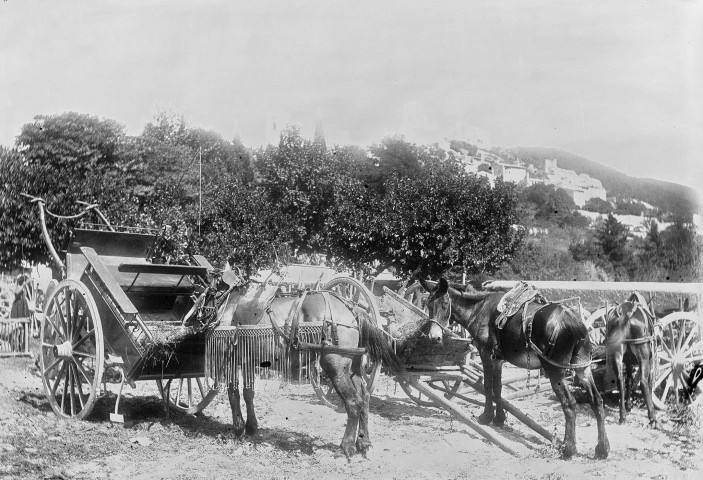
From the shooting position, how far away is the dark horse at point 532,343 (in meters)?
7.16

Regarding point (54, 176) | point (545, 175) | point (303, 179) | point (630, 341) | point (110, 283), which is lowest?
point (630, 341)

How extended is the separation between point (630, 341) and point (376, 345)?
411cm

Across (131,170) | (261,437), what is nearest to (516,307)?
(261,437)

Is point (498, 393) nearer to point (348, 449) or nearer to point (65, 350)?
point (348, 449)

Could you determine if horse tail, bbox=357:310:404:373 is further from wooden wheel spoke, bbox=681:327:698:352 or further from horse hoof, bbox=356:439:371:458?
wooden wheel spoke, bbox=681:327:698:352

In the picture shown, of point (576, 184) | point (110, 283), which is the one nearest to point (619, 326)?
point (110, 283)

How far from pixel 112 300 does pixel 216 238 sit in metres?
10.8

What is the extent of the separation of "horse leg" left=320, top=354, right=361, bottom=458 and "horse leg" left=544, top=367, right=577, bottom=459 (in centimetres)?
217

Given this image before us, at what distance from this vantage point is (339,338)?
6.85 meters

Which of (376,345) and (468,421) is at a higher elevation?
(376,345)

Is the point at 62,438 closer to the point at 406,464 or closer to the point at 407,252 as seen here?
the point at 406,464

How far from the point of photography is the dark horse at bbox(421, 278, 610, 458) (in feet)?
23.5

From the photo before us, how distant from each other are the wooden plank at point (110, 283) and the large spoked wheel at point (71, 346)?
0.25 m

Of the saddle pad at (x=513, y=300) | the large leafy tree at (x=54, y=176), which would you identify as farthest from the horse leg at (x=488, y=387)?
the large leafy tree at (x=54, y=176)
